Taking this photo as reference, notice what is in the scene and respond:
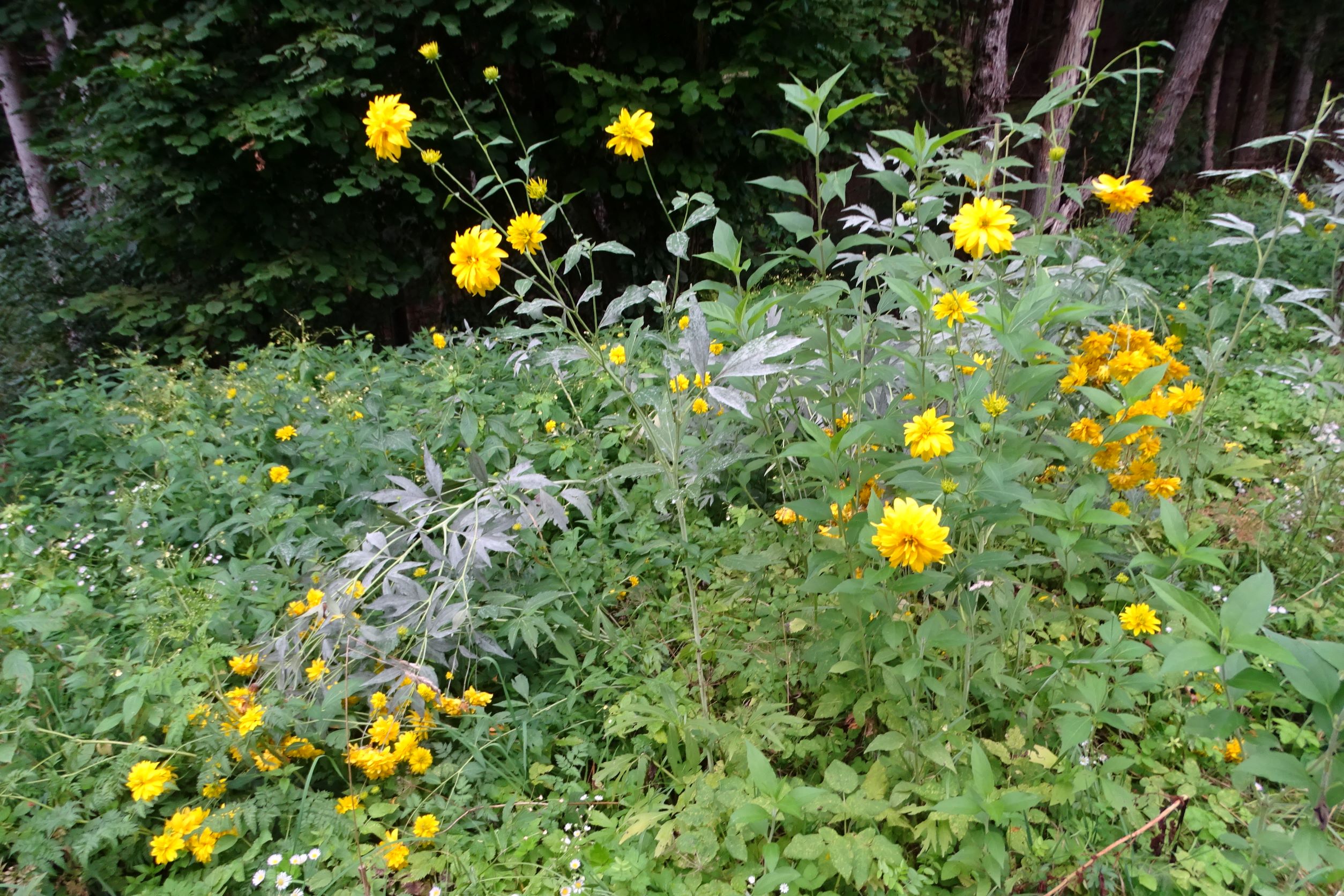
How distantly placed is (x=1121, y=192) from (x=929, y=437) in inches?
29.6

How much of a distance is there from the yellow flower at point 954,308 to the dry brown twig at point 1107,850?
994mm

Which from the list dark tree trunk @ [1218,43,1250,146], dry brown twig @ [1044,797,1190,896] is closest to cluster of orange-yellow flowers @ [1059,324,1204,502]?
dry brown twig @ [1044,797,1190,896]

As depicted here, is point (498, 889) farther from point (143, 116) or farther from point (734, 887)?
point (143, 116)

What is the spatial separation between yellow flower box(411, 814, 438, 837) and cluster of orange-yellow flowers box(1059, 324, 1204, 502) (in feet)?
5.17

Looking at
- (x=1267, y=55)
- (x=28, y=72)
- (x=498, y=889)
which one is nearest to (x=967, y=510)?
→ (x=498, y=889)

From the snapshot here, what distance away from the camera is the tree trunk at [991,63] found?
18.9 feet

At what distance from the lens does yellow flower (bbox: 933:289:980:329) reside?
134 cm

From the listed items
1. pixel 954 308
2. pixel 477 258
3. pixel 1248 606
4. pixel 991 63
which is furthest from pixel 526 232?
pixel 991 63

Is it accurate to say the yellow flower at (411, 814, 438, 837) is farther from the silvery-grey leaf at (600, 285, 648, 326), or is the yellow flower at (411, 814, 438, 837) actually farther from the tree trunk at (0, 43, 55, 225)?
the tree trunk at (0, 43, 55, 225)

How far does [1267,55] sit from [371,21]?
1210cm

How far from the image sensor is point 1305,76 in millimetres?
9508

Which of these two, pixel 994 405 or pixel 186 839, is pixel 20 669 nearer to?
pixel 186 839

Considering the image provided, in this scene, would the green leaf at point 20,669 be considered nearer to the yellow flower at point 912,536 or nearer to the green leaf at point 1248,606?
the yellow flower at point 912,536

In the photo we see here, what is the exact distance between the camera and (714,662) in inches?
75.7
